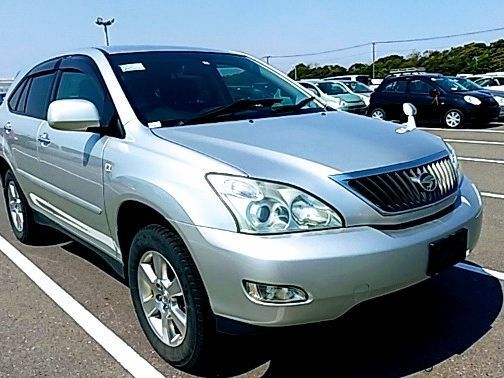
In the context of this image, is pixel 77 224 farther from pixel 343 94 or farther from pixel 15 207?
→ pixel 343 94

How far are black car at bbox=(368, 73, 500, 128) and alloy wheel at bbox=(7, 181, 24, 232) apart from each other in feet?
40.6

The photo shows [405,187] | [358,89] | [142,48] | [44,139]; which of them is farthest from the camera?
[358,89]

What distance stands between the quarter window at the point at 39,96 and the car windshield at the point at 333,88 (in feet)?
47.8

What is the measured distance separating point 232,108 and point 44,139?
1.50m

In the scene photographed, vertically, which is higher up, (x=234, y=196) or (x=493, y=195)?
(x=234, y=196)

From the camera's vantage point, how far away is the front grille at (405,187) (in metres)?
2.48

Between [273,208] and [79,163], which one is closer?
[273,208]

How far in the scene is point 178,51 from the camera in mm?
3908

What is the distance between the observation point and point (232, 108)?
344 centimetres

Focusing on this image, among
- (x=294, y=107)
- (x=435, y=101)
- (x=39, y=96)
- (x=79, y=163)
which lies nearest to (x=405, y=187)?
(x=294, y=107)

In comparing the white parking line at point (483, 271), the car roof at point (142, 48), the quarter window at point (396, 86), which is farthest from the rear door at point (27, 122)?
the quarter window at point (396, 86)

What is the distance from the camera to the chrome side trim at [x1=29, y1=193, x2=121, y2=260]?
332 centimetres

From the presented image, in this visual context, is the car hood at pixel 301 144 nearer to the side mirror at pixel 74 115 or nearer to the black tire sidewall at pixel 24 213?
the side mirror at pixel 74 115

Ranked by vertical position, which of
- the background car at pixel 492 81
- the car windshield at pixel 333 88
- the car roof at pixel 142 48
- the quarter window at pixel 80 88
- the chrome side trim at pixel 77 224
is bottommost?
the background car at pixel 492 81
